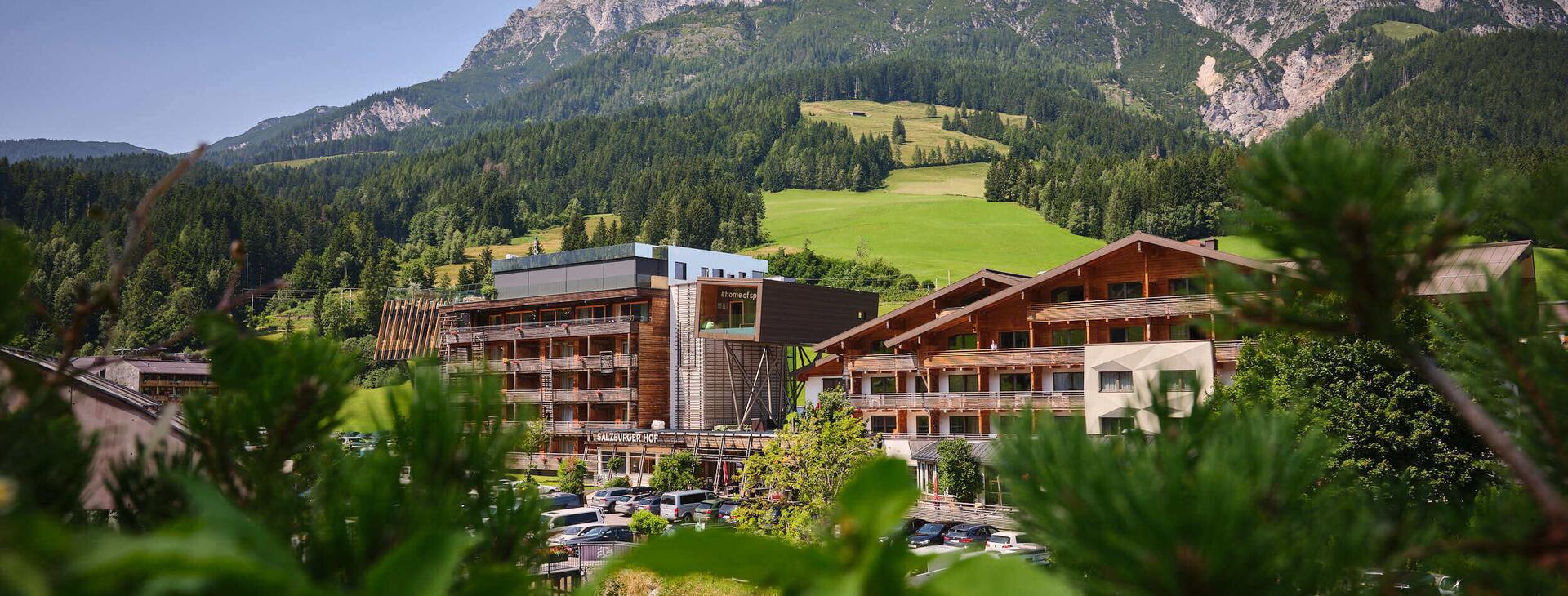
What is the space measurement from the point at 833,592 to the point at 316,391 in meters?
2.85

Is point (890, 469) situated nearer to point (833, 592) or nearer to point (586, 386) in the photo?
point (833, 592)

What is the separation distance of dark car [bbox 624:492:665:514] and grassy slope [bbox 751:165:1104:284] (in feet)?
201

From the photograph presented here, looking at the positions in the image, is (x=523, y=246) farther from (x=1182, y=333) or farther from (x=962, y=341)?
(x=1182, y=333)

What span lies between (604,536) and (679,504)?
21.4 ft

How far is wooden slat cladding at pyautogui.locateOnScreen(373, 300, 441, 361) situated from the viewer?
7725 centimetres

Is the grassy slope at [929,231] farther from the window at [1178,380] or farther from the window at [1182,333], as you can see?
the window at [1178,380]

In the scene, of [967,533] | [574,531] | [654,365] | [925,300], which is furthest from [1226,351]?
[654,365]

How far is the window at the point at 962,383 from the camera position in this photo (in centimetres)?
4131

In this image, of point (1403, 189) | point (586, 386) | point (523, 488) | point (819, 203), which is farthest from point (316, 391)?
point (819, 203)

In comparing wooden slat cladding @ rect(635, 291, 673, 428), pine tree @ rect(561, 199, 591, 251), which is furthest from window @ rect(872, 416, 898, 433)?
pine tree @ rect(561, 199, 591, 251)

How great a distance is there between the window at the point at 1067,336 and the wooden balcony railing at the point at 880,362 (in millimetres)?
5512

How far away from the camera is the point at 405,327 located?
78.8 metres

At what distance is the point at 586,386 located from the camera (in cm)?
5700

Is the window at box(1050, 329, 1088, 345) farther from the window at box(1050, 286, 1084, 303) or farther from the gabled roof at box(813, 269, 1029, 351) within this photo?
the gabled roof at box(813, 269, 1029, 351)
